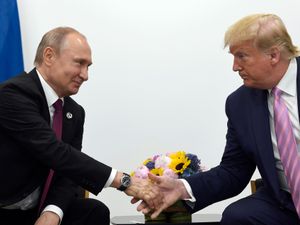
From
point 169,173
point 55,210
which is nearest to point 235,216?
point 169,173

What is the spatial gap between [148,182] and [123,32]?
1.53m

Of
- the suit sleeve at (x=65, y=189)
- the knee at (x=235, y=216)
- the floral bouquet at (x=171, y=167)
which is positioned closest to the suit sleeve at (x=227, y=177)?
the floral bouquet at (x=171, y=167)

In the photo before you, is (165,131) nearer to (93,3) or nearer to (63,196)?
(93,3)

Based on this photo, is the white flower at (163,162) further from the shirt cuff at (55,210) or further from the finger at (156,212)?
the shirt cuff at (55,210)

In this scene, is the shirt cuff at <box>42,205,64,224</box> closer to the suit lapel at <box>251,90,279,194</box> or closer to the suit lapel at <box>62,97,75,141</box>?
the suit lapel at <box>62,97,75,141</box>

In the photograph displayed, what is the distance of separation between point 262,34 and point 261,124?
1.24 ft

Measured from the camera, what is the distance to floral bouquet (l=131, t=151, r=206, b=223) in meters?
2.39

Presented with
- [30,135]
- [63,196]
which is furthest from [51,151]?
[63,196]

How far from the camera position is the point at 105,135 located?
11.6ft

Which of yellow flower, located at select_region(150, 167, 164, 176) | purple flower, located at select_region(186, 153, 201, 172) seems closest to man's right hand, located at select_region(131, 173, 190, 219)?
yellow flower, located at select_region(150, 167, 164, 176)

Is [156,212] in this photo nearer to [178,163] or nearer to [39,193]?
[178,163]

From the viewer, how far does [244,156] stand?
232 centimetres

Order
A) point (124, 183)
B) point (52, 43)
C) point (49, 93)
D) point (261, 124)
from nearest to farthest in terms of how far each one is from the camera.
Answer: point (261, 124) → point (124, 183) → point (49, 93) → point (52, 43)

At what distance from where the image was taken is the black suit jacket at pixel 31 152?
7.00 ft
